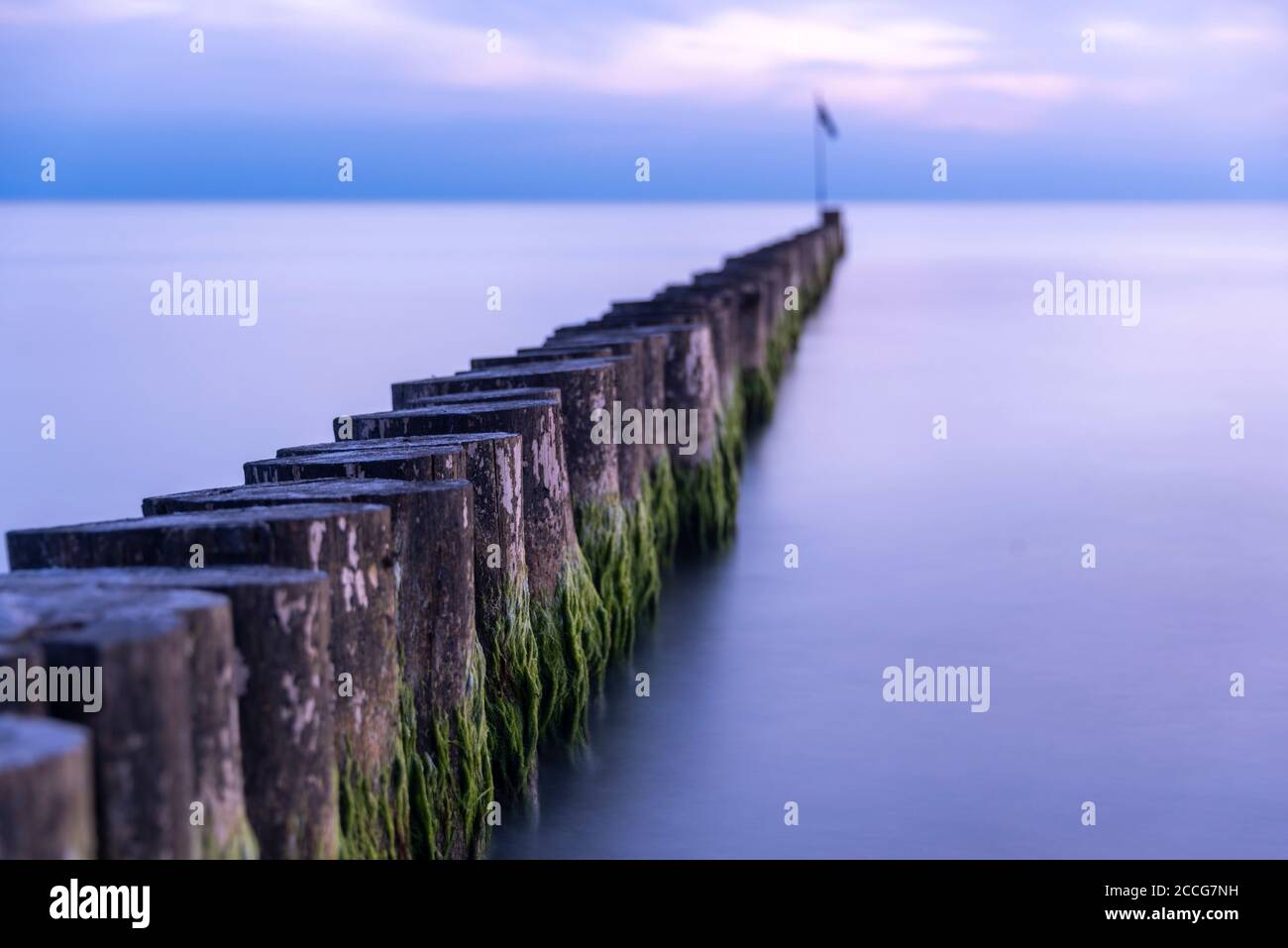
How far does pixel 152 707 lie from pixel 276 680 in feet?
1.60

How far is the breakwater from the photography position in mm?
2445

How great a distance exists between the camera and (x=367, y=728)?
3.42 meters

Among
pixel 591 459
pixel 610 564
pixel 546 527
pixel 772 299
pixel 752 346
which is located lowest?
pixel 610 564

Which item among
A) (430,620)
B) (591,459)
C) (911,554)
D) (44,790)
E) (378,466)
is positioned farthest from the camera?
(911,554)

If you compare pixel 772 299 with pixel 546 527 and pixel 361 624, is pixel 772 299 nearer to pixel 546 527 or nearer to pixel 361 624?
pixel 546 527

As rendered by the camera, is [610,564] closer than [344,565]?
No

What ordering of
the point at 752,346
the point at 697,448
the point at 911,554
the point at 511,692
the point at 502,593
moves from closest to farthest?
the point at 502,593, the point at 511,692, the point at 697,448, the point at 911,554, the point at 752,346

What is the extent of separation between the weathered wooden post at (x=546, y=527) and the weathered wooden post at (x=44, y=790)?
273cm

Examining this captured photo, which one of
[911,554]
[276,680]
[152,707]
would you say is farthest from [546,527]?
[911,554]

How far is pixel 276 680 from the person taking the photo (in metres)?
2.89

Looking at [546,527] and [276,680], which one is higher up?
[546,527]

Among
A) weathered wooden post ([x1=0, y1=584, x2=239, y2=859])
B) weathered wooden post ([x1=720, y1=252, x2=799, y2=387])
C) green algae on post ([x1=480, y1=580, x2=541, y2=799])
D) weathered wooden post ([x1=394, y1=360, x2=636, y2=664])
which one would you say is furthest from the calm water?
weathered wooden post ([x1=0, y1=584, x2=239, y2=859])
